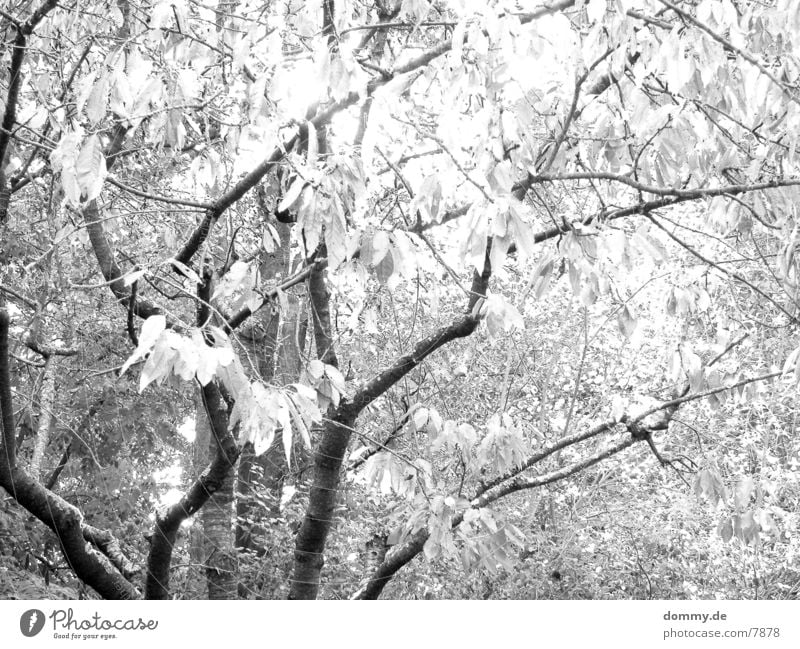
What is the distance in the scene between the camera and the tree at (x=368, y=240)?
157 centimetres

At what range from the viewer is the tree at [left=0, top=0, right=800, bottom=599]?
5.16ft

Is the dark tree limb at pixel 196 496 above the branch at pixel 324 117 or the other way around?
the other way around

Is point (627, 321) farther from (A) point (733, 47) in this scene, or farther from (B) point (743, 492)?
(B) point (743, 492)

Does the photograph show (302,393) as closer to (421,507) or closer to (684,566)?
(421,507)

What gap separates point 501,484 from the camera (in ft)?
10.2

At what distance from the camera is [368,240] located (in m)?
1.62

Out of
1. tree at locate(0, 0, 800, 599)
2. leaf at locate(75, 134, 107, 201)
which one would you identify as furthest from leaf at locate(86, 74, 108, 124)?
leaf at locate(75, 134, 107, 201)

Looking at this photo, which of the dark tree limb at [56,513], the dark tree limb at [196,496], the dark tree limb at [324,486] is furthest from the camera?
the dark tree limb at [324,486]

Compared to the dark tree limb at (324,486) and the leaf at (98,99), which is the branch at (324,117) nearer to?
the leaf at (98,99)

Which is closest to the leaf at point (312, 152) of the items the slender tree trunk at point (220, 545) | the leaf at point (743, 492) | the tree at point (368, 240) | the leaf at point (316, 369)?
the tree at point (368, 240)

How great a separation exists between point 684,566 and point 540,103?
3118mm

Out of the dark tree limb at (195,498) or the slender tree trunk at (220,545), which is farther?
the slender tree trunk at (220,545)

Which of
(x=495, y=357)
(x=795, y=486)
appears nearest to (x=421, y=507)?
(x=495, y=357)

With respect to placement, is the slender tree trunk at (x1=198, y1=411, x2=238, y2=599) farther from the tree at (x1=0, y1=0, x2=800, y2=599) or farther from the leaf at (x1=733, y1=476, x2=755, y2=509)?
the leaf at (x1=733, y1=476, x2=755, y2=509)
